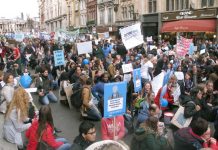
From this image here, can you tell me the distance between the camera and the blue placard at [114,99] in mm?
6121

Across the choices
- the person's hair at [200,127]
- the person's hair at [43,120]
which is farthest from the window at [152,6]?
the person's hair at [200,127]

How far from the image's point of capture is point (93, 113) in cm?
930

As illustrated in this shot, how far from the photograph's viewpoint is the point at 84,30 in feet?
201

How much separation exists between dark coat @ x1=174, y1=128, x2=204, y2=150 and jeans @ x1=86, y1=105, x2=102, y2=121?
14.4 ft

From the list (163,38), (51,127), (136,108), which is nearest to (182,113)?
(136,108)

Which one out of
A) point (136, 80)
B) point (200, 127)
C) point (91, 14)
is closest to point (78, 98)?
point (136, 80)

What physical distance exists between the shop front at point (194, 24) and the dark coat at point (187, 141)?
80.7ft

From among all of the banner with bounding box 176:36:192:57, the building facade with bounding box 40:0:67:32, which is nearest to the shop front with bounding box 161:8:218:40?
the banner with bounding box 176:36:192:57

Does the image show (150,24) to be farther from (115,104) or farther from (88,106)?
(115,104)

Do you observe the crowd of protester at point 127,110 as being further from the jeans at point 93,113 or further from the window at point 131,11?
the window at point 131,11

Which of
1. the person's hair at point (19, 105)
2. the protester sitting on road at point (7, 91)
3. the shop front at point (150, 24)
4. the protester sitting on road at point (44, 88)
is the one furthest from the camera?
the shop front at point (150, 24)

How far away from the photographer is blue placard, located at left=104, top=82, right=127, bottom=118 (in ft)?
20.1

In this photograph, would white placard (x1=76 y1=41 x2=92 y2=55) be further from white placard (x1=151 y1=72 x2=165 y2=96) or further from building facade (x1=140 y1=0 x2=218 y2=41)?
building facade (x1=140 y1=0 x2=218 y2=41)

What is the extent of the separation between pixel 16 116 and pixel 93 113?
3.08 meters
